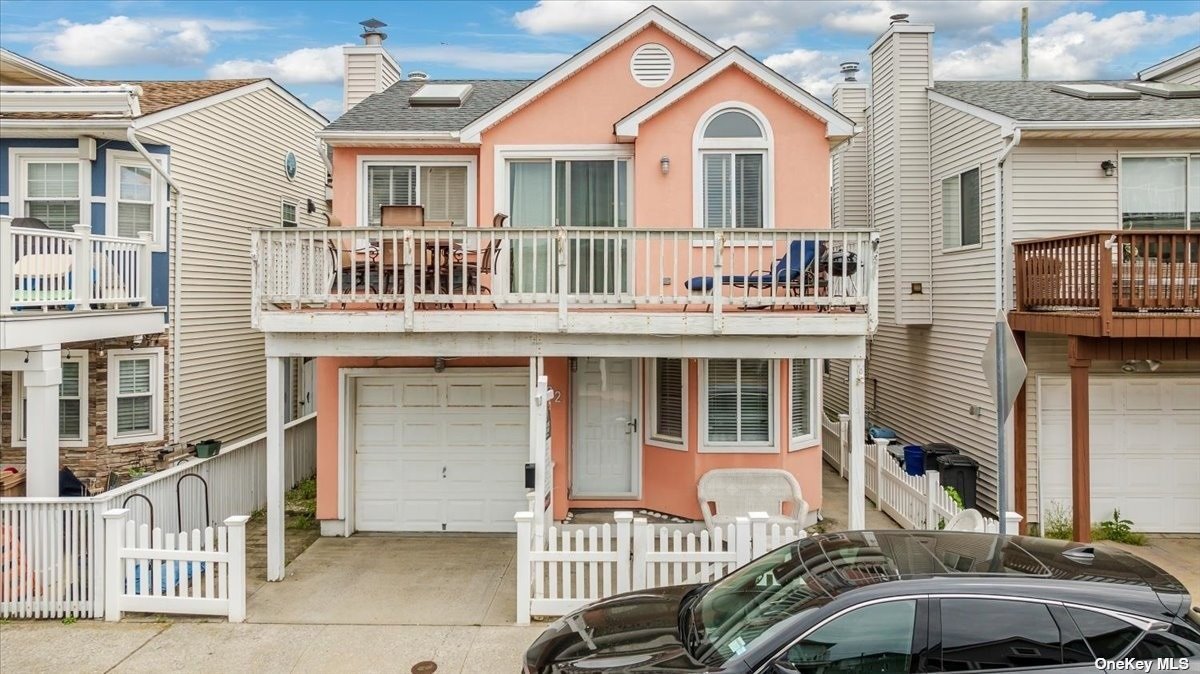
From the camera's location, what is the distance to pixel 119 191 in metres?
11.1

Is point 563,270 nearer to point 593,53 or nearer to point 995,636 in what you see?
point 593,53

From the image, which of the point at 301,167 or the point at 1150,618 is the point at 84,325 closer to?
the point at 301,167

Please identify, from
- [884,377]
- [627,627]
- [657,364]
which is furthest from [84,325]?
[884,377]

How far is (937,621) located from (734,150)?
24.0 feet

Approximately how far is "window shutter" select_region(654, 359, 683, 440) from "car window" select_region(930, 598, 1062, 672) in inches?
250

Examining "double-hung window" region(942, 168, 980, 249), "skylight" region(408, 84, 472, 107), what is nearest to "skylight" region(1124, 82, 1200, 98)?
"double-hung window" region(942, 168, 980, 249)

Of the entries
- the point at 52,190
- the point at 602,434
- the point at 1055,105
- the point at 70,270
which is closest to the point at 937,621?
the point at 602,434

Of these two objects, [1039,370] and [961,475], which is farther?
[961,475]

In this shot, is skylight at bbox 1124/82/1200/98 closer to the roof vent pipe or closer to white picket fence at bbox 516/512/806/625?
white picket fence at bbox 516/512/806/625

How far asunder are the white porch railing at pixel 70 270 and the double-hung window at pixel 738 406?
27.1 ft

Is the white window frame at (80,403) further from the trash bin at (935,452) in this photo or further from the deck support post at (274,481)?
the trash bin at (935,452)

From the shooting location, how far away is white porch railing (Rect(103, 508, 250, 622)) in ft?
23.8

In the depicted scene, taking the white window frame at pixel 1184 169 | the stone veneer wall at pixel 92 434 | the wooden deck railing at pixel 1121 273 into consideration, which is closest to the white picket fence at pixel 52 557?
the stone veneer wall at pixel 92 434

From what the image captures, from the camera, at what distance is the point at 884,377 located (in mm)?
15328
